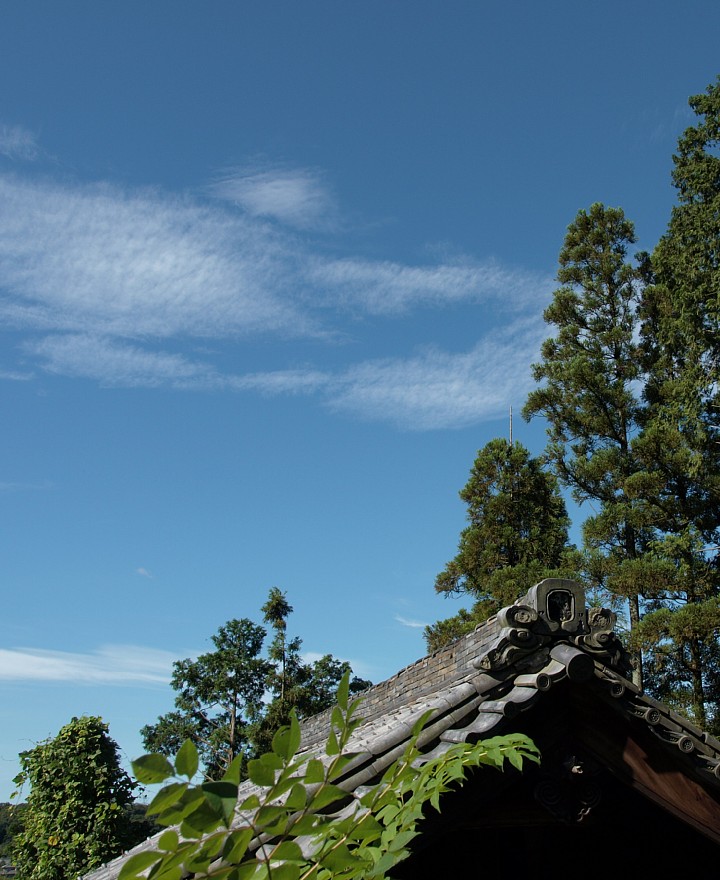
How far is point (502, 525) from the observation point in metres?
23.5

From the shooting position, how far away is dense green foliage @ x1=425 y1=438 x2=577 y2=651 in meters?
23.1

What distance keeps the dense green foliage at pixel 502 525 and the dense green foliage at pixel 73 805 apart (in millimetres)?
12163

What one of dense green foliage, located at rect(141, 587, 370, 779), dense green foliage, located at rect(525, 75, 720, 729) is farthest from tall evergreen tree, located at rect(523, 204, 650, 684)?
dense green foliage, located at rect(141, 587, 370, 779)

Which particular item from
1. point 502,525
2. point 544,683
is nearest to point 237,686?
point 502,525

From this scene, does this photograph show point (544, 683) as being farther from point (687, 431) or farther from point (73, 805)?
point (687, 431)

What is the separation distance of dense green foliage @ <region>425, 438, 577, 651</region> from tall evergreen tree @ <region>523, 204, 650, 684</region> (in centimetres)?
106

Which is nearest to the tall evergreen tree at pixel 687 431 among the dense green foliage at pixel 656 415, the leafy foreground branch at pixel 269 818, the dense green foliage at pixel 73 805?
the dense green foliage at pixel 656 415

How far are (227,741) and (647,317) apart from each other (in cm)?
2189

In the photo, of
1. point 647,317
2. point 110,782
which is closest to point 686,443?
point 647,317

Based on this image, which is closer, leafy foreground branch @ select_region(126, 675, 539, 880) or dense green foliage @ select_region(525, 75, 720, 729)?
leafy foreground branch @ select_region(126, 675, 539, 880)

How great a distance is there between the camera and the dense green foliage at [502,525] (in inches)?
910

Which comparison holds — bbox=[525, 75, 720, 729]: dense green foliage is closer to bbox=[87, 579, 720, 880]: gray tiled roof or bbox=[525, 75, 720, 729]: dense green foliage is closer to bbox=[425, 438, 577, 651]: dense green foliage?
bbox=[425, 438, 577, 651]: dense green foliage

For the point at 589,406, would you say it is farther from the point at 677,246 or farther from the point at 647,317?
the point at 677,246

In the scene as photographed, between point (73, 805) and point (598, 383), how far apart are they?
17.7 m
